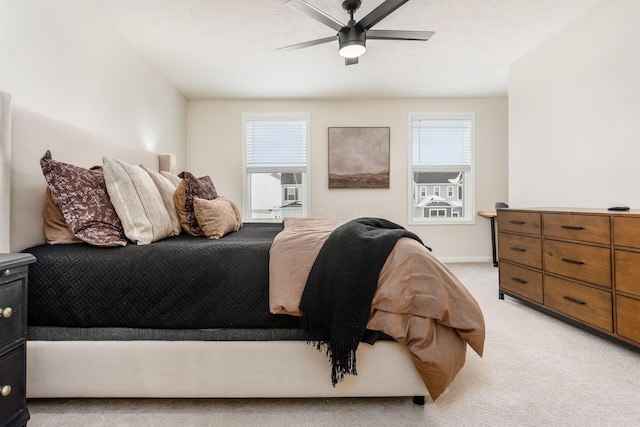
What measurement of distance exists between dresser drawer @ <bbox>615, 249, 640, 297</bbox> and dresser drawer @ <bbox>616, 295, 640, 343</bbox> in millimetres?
61

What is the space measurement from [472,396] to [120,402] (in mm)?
1663

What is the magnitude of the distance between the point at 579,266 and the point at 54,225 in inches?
129

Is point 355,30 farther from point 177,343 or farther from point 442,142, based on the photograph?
point 442,142

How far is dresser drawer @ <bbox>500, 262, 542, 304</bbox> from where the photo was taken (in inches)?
99.8

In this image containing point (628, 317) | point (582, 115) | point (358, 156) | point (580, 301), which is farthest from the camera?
point (358, 156)

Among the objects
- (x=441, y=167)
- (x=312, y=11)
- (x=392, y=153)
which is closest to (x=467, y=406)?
(x=312, y=11)

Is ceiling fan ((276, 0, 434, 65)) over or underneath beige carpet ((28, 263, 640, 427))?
over

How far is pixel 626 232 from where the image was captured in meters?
1.85

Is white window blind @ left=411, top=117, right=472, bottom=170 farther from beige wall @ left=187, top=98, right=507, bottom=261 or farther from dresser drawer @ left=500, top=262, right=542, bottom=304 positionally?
dresser drawer @ left=500, top=262, right=542, bottom=304

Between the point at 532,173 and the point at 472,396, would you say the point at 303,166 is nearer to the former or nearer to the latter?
the point at 532,173

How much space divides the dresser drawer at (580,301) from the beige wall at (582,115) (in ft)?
2.63

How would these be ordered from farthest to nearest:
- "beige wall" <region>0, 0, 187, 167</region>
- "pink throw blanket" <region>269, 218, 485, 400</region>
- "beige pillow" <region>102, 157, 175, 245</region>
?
1. "beige wall" <region>0, 0, 187, 167</region>
2. "beige pillow" <region>102, 157, 175, 245</region>
3. "pink throw blanket" <region>269, 218, 485, 400</region>

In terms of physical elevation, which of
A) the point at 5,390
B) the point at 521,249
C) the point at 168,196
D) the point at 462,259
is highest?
the point at 168,196

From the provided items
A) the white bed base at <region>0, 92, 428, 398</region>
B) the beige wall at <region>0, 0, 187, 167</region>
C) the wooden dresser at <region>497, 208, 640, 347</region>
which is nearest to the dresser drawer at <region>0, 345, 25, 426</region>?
the white bed base at <region>0, 92, 428, 398</region>
